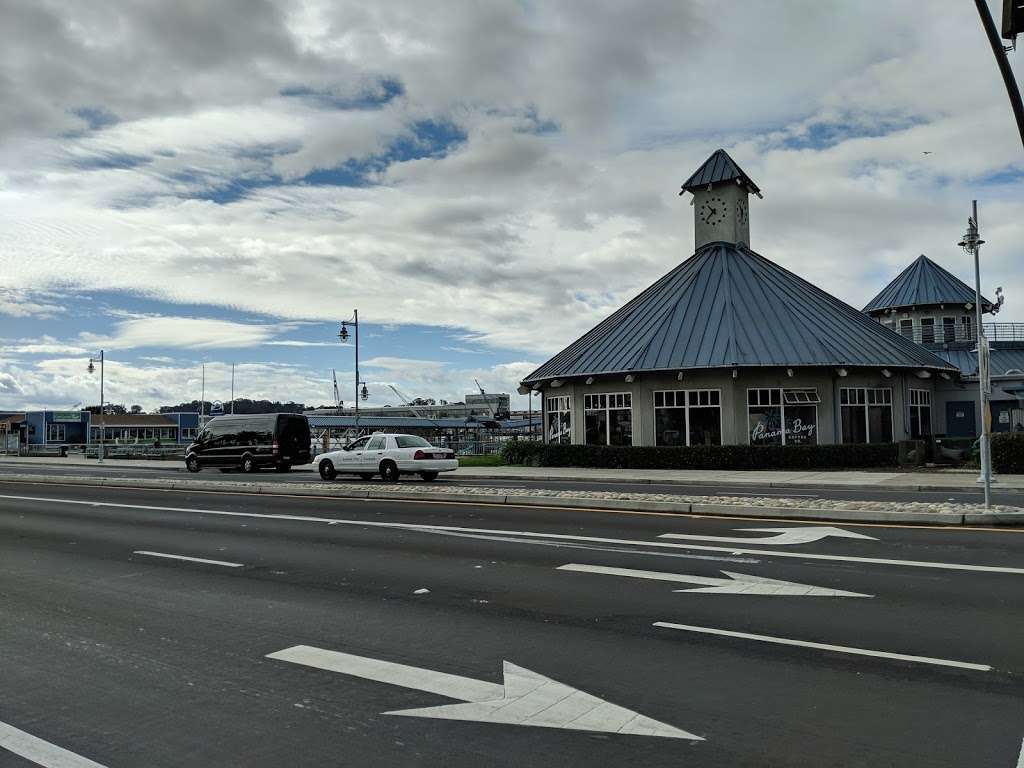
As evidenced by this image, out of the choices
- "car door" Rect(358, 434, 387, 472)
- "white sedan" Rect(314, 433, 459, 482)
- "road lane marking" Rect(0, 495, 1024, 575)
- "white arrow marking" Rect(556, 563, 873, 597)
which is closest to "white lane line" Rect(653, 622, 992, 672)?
"white arrow marking" Rect(556, 563, 873, 597)

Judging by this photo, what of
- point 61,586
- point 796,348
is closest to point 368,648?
point 61,586

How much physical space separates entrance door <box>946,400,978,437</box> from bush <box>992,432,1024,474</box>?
37.7 ft

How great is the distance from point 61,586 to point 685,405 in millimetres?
24763

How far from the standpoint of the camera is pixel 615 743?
468cm

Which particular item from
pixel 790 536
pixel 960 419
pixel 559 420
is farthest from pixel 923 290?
pixel 790 536

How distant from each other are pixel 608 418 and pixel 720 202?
42.6 ft

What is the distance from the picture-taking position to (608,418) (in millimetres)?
33062

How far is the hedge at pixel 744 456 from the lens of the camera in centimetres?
2811

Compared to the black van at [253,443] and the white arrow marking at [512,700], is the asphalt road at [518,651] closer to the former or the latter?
the white arrow marking at [512,700]

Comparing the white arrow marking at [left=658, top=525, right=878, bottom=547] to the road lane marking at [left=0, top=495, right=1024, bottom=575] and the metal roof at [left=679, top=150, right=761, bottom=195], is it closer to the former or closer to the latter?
the road lane marking at [left=0, top=495, right=1024, bottom=575]

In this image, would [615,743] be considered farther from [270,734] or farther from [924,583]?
[924,583]

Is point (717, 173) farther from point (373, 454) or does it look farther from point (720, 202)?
point (373, 454)

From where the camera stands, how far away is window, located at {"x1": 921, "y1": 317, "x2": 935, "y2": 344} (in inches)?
1996

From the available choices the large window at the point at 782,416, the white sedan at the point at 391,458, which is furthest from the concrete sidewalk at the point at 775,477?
the large window at the point at 782,416
